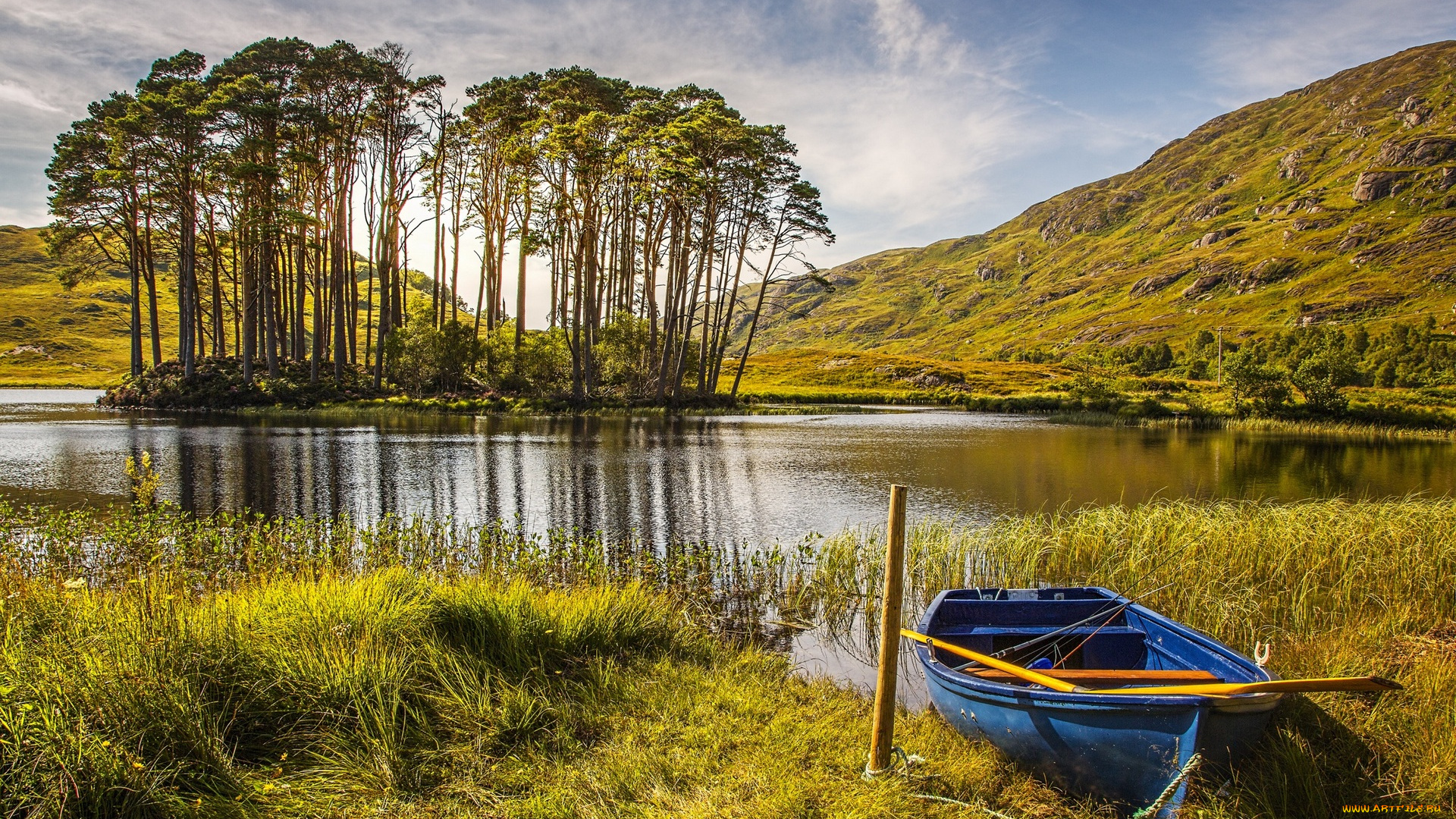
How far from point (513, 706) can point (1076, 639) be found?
6.26 metres

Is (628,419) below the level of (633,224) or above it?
below

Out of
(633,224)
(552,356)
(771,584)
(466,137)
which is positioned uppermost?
(466,137)

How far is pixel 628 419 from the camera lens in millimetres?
45000

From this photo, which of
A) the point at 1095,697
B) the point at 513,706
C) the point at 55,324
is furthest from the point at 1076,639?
the point at 55,324

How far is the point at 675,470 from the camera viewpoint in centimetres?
2409

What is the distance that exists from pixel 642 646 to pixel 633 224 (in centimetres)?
5307

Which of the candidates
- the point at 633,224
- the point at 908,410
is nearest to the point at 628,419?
the point at 633,224

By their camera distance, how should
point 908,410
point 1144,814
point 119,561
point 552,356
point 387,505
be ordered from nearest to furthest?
point 1144,814
point 119,561
point 387,505
point 552,356
point 908,410

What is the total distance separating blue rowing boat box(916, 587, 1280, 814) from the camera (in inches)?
200

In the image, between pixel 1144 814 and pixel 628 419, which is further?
pixel 628 419

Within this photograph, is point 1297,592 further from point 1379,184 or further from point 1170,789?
point 1379,184

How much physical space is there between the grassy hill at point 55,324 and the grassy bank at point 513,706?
108400 millimetres

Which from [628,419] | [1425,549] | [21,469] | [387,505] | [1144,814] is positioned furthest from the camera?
[628,419]

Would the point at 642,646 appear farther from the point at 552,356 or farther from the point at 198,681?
the point at 552,356
